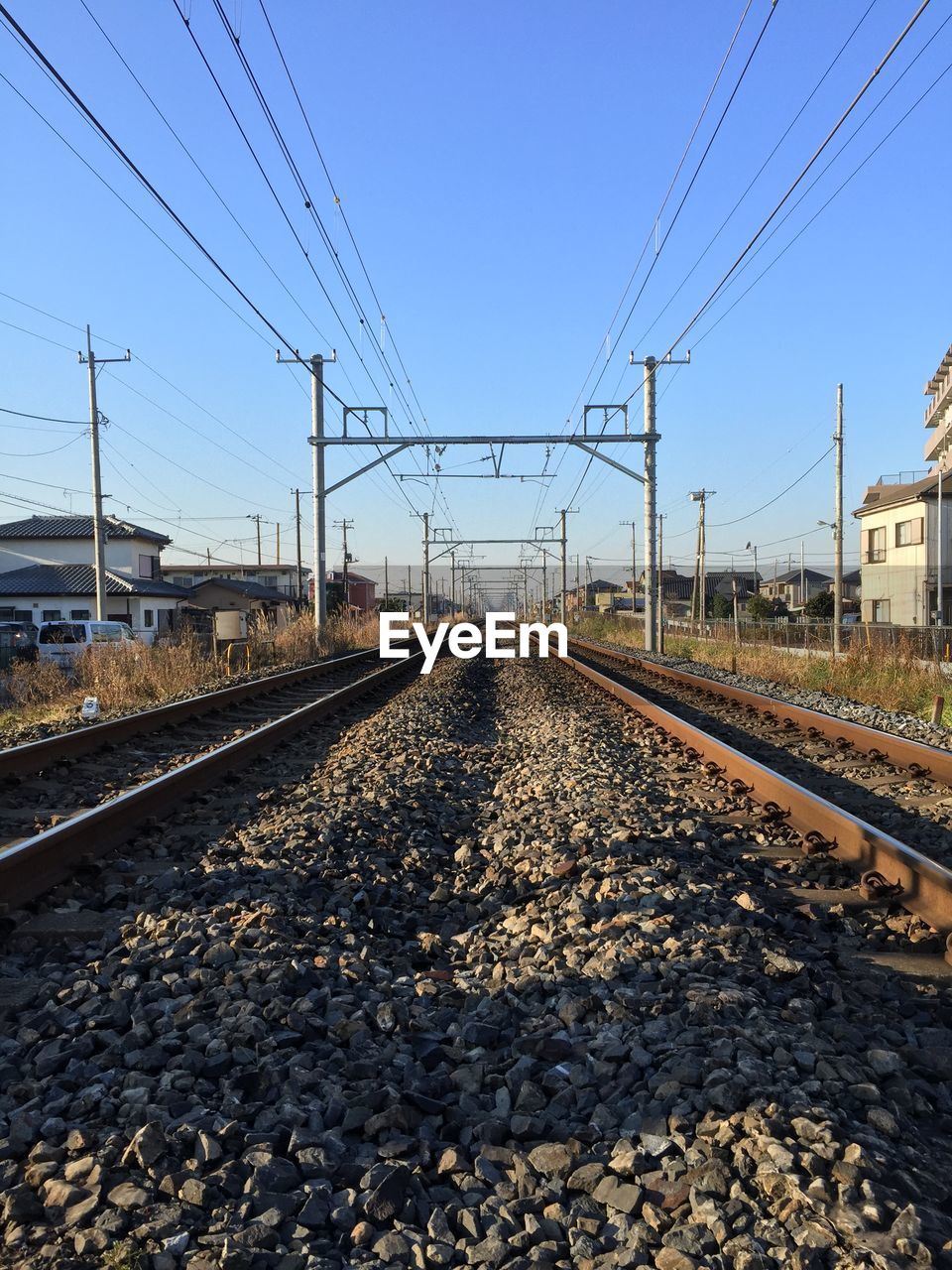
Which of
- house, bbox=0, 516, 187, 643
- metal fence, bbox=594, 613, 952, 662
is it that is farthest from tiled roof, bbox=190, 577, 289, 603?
metal fence, bbox=594, 613, 952, 662

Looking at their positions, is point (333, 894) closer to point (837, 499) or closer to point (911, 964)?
point (911, 964)

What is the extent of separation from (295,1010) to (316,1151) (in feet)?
2.89

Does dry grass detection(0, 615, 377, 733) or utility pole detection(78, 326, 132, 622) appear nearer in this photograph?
dry grass detection(0, 615, 377, 733)

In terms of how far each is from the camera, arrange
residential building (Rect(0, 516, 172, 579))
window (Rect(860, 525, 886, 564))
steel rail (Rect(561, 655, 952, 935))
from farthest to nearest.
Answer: residential building (Rect(0, 516, 172, 579)) → window (Rect(860, 525, 886, 564)) → steel rail (Rect(561, 655, 952, 935))

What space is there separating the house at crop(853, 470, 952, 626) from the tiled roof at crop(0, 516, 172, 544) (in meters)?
44.0

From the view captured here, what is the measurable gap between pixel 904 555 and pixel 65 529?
165 feet

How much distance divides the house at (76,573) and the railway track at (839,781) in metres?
44.1

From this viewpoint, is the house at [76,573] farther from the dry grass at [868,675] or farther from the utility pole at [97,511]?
the dry grass at [868,675]

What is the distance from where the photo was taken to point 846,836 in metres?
5.66

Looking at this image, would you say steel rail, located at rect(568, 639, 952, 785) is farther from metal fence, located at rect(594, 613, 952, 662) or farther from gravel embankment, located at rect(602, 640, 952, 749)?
metal fence, located at rect(594, 613, 952, 662)

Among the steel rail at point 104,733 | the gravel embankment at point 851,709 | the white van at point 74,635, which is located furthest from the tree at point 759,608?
the steel rail at point 104,733

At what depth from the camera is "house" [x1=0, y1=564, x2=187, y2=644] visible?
178ft

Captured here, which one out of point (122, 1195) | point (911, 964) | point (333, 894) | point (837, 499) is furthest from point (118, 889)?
point (837, 499)

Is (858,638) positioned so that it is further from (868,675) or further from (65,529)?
(65,529)
